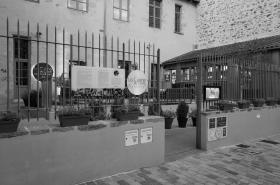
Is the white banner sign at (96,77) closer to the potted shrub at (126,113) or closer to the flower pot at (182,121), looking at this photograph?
the potted shrub at (126,113)

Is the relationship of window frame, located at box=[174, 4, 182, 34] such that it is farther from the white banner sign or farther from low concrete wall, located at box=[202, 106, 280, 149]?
the white banner sign

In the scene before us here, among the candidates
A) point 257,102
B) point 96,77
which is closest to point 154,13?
point 257,102

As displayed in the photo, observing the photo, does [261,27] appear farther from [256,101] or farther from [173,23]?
[256,101]

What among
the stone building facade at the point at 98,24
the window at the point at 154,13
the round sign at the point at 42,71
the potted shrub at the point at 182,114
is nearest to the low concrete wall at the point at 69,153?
the round sign at the point at 42,71

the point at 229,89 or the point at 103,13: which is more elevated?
the point at 103,13

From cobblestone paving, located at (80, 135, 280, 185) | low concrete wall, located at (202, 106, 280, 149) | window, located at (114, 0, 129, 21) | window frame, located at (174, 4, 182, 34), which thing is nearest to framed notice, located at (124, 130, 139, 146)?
cobblestone paving, located at (80, 135, 280, 185)

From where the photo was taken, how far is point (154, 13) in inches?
654

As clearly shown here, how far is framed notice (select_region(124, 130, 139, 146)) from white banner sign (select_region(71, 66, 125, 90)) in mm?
828

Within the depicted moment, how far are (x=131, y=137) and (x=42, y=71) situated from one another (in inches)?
71.5

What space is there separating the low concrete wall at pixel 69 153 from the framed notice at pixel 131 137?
0.05 m

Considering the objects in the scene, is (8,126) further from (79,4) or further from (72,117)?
(79,4)

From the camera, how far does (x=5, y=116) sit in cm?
302

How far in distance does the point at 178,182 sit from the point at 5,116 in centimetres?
268

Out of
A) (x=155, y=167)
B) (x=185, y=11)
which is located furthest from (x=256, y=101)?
(x=185, y=11)
